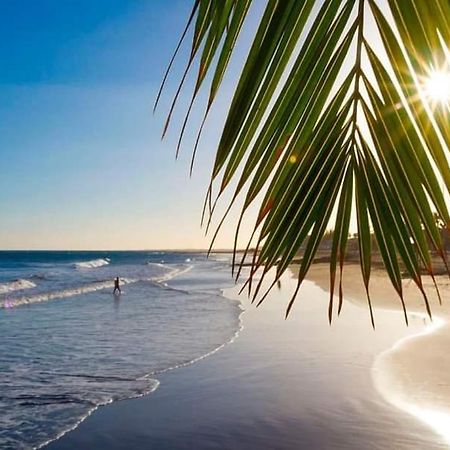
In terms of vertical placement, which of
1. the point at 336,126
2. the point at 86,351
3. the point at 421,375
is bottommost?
the point at 86,351

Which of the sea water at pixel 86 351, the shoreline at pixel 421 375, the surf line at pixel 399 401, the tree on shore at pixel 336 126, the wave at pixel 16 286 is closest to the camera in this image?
the tree on shore at pixel 336 126

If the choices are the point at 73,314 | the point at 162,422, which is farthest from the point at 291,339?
the point at 73,314

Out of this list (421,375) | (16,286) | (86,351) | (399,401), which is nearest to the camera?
(399,401)

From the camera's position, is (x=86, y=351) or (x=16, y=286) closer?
(x=86, y=351)

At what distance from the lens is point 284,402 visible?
7.03 metres

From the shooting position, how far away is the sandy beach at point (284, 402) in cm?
584

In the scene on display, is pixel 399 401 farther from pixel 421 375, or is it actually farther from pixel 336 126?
pixel 336 126

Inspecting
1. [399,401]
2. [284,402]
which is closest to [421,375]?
[399,401]

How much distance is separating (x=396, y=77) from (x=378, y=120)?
7 cm

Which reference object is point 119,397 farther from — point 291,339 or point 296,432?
point 291,339

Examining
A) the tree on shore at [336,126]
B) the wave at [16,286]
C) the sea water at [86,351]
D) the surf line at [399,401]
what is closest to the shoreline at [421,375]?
the surf line at [399,401]

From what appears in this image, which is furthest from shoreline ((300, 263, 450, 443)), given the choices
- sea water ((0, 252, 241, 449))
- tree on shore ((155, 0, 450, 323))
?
tree on shore ((155, 0, 450, 323))

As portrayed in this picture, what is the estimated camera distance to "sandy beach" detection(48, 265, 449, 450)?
5840 mm

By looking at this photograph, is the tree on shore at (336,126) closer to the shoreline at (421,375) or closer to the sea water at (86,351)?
the shoreline at (421,375)
